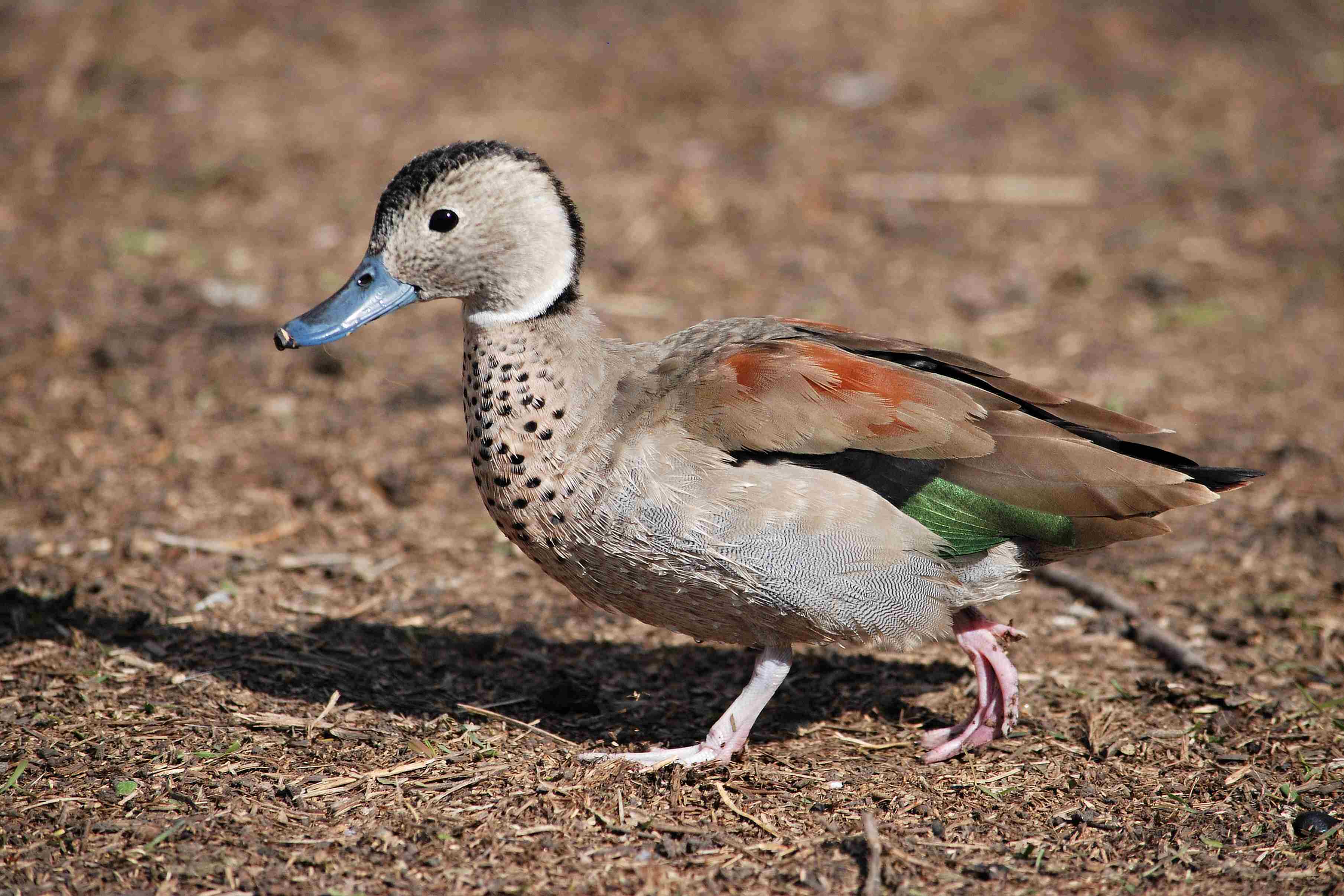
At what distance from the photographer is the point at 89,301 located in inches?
271

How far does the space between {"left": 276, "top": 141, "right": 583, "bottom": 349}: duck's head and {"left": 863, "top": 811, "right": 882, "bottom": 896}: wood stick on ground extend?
178 centimetres

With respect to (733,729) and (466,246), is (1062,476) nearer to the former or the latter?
(733,729)

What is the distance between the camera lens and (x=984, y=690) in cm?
408

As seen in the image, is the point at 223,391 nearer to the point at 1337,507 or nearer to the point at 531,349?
the point at 531,349

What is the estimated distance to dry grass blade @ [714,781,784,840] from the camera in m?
3.52

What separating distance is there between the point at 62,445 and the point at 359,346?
1588mm

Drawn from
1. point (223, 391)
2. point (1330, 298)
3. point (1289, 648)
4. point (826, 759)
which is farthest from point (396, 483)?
point (1330, 298)

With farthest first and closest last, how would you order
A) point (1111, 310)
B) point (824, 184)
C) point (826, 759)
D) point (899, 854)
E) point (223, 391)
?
point (824, 184)
point (1111, 310)
point (223, 391)
point (826, 759)
point (899, 854)

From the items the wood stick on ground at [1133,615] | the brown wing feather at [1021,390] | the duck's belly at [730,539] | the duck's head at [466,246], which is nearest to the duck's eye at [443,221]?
the duck's head at [466,246]

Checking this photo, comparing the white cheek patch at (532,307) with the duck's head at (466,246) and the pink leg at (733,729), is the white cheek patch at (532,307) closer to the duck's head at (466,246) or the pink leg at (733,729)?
the duck's head at (466,246)

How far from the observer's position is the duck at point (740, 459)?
3.65 meters

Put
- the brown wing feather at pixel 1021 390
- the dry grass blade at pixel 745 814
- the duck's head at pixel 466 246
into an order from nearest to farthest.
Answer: the dry grass blade at pixel 745 814, the duck's head at pixel 466 246, the brown wing feather at pixel 1021 390

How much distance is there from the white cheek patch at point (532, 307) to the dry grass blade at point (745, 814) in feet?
5.01

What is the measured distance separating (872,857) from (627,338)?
12.9ft
